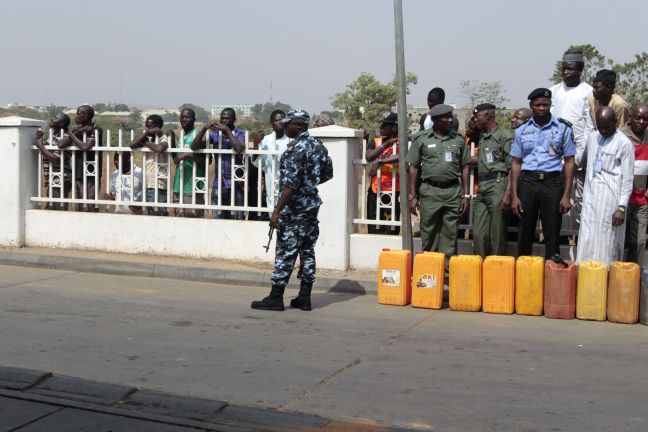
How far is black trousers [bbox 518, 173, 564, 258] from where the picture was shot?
28.0ft

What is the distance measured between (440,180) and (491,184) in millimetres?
534

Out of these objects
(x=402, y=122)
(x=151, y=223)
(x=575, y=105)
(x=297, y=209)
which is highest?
(x=575, y=105)

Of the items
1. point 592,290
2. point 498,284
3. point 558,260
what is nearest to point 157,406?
point 498,284

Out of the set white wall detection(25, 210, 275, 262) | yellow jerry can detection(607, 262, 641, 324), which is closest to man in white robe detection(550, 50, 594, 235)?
yellow jerry can detection(607, 262, 641, 324)

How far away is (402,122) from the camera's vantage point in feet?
30.1

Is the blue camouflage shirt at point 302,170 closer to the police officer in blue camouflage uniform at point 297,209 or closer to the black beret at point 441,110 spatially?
the police officer in blue camouflage uniform at point 297,209

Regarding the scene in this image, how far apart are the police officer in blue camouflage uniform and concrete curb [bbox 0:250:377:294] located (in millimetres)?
1172

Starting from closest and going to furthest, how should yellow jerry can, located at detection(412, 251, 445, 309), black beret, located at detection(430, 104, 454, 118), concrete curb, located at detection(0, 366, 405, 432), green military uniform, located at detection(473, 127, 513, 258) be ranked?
concrete curb, located at detection(0, 366, 405, 432)
yellow jerry can, located at detection(412, 251, 445, 309)
black beret, located at detection(430, 104, 454, 118)
green military uniform, located at detection(473, 127, 513, 258)

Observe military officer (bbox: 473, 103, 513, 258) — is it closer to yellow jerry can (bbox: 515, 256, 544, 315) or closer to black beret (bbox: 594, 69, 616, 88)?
yellow jerry can (bbox: 515, 256, 544, 315)

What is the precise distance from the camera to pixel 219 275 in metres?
10.1

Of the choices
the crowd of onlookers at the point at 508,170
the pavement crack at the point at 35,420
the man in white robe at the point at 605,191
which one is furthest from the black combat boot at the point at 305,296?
the pavement crack at the point at 35,420

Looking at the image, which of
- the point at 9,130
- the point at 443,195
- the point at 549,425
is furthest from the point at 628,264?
the point at 9,130

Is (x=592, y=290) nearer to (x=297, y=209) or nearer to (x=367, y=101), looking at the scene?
(x=297, y=209)

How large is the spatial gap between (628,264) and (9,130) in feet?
25.5
